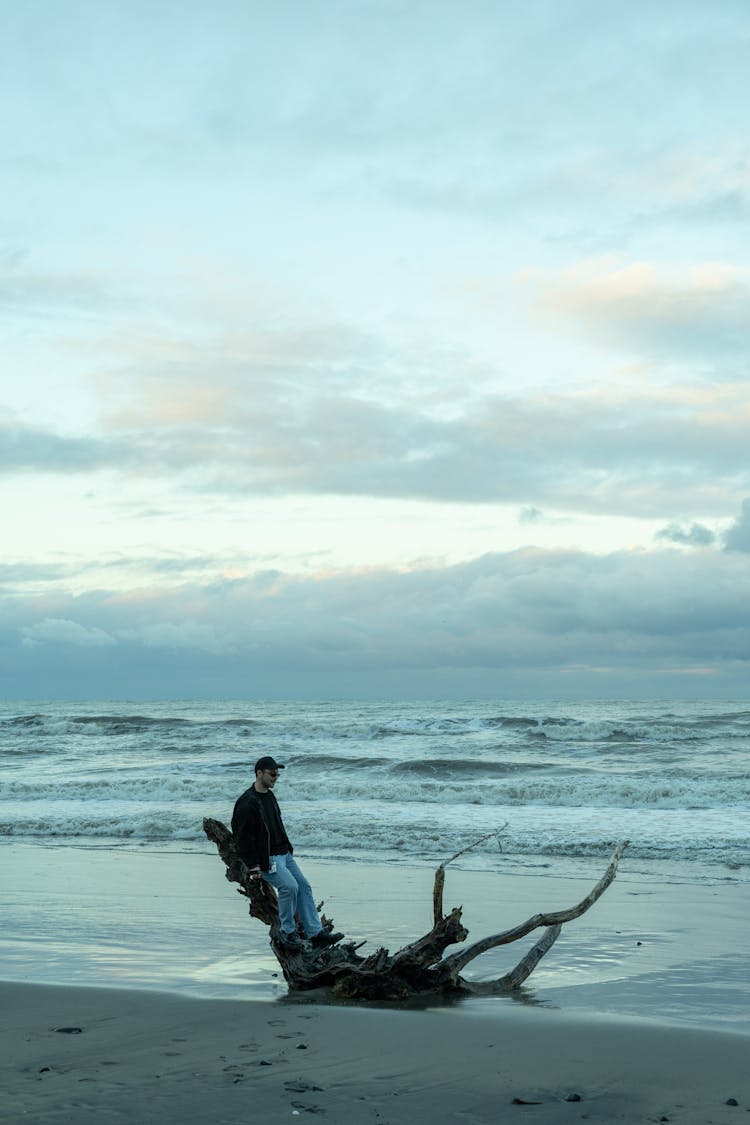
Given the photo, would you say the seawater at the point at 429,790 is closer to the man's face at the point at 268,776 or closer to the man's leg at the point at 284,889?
the man's leg at the point at 284,889

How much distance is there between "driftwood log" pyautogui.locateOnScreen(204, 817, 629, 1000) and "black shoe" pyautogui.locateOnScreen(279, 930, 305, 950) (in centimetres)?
3

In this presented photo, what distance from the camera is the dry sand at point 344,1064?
17.9 feet

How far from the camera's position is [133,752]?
38312 mm

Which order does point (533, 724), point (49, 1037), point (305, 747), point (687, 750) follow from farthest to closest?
1. point (533, 724)
2. point (305, 747)
3. point (687, 750)
4. point (49, 1037)

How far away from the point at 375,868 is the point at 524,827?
5.01 meters

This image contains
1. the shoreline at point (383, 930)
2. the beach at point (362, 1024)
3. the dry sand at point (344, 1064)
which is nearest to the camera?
the dry sand at point (344, 1064)

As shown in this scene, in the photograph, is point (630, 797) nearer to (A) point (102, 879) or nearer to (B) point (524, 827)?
(B) point (524, 827)

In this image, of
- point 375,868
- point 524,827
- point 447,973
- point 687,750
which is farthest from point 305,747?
point 447,973

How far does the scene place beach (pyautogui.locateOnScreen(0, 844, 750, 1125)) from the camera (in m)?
5.61

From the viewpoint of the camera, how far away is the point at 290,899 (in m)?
8.24

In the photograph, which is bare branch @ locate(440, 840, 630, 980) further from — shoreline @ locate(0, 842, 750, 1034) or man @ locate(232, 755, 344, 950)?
man @ locate(232, 755, 344, 950)

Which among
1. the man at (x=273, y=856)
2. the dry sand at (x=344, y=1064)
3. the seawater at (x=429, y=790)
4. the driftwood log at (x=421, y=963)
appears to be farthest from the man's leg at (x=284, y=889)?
the seawater at (x=429, y=790)

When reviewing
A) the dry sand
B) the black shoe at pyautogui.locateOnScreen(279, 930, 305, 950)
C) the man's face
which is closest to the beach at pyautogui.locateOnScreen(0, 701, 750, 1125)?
the dry sand

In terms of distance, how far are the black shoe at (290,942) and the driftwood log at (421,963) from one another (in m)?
0.03
